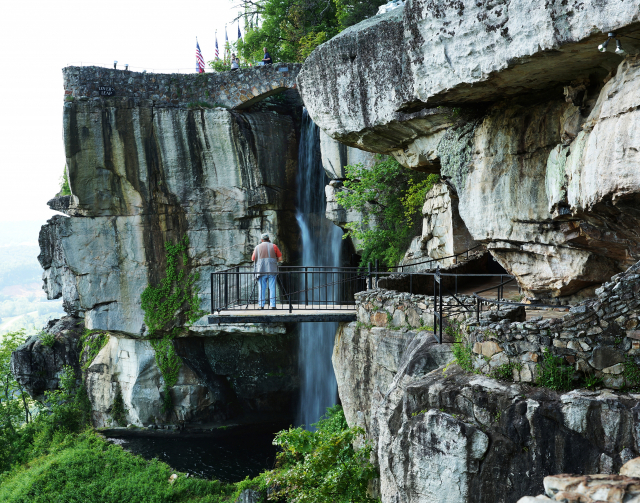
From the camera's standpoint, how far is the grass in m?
13.2

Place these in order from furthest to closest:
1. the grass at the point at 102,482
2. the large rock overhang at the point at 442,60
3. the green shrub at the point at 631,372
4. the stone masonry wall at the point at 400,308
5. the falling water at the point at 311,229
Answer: the falling water at the point at 311,229, the grass at the point at 102,482, the stone masonry wall at the point at 400,308, the large rock overhang at the point at 442,60, the green shrub at the point at 631,372

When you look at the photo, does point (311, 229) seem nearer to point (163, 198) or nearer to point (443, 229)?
point (163, 198)

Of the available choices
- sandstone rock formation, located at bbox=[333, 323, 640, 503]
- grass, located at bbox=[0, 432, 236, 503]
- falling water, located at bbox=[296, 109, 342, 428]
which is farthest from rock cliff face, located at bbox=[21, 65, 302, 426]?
sandstone rock formation, located at bbox=[333, 323, 640, 503]

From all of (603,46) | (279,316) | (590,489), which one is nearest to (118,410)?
(279,316)

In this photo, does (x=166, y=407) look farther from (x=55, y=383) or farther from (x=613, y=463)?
(x=613, y=463)

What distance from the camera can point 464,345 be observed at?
611 centimetres

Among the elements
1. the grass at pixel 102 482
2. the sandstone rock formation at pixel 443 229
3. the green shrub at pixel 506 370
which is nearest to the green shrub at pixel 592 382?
the green shrub at pixel 506 370

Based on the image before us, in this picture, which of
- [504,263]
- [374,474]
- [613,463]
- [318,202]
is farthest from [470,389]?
[318,202]

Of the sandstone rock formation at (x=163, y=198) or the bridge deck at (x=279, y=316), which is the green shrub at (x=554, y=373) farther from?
the sandstone rock formation at (x=163, y=198)

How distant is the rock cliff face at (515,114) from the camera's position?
19.8 ft

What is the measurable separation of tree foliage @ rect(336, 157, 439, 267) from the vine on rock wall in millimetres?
6383

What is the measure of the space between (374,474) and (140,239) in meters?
13.0

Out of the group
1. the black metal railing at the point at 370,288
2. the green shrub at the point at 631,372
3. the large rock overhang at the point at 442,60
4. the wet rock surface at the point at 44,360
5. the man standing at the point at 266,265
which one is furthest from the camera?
the wet rock surface at the point at 44,360

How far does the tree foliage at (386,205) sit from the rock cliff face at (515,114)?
325 cm
